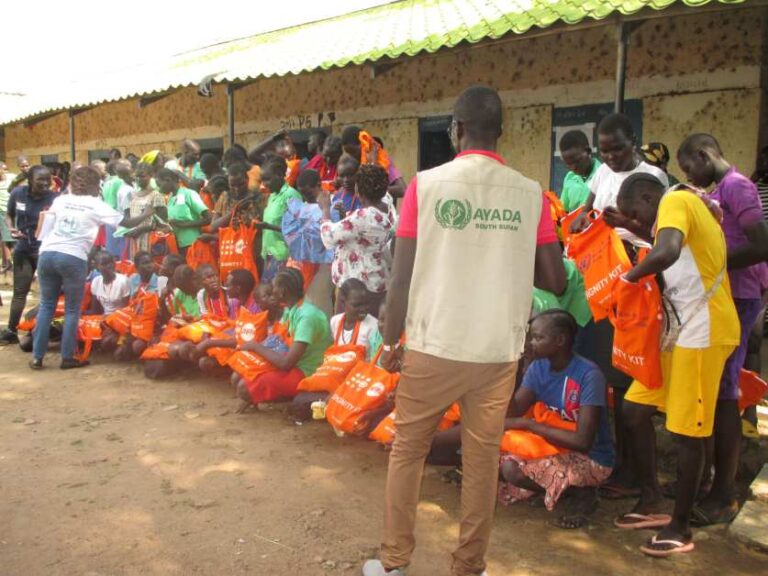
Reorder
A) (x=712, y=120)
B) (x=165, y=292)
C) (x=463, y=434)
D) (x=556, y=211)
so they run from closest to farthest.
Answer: (x=463, y=434), (x=556, y=211), (x=712, y=120), (x=165, y=292)

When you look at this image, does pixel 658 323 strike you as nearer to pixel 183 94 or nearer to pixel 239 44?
pixel 183 94

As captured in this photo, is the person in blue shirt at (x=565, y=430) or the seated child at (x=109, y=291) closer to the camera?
the person in blue shirt at (x=565, y=430)

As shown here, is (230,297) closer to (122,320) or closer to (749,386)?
(122,320)

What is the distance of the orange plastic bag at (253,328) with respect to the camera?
516 centimetres

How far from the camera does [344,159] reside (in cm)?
521

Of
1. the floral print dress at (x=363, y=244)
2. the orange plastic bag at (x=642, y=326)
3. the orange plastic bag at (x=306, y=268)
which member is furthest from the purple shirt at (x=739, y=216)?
the orange plastic bag at (x=306, y=268)

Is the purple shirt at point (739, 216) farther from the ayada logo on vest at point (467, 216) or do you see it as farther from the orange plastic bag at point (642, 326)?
the ayada logo on vest at point (467, 216)

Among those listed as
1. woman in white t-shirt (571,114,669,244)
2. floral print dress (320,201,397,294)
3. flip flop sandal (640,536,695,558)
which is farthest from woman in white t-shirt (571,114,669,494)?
floral print dress (320,201,397,294)

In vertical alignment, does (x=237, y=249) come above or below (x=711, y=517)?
above

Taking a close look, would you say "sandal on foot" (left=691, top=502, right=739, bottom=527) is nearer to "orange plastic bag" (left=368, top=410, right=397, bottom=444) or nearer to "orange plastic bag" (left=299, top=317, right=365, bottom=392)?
"orange plastic bag" (left=368, top=410, right=397, bottom=444)

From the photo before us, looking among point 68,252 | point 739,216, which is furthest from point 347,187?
point 739,216

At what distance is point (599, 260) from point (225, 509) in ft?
7.18

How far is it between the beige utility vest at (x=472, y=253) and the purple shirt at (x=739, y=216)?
1.26m

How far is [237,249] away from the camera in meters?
5.85
